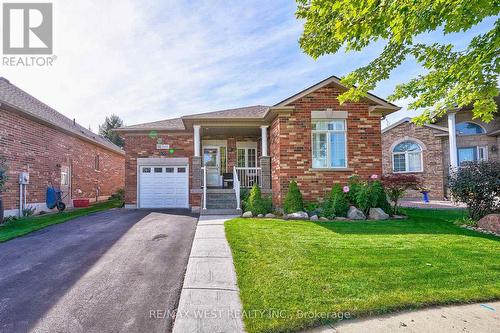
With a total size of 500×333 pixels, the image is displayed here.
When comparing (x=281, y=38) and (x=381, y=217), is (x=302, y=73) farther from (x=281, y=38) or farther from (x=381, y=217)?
(x=381, y=217)

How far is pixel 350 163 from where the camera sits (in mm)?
10453

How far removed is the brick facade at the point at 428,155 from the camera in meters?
16.4

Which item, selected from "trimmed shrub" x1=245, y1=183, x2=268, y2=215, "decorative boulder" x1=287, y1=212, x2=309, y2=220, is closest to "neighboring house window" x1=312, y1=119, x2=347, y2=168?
"decorative boulder" x1=287, y1=212, x2=309, y2=220

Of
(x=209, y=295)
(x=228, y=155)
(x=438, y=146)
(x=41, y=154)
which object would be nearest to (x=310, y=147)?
(x=228, y=155)

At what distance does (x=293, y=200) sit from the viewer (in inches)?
374

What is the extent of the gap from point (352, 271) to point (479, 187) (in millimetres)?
6602

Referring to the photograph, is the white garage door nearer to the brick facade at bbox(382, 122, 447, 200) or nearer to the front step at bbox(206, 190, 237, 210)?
the front step at bbox(206, 190, 237, 210)

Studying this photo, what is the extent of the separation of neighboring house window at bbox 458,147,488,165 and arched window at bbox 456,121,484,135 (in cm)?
102

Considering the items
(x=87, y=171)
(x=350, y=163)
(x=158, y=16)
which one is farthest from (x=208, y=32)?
(x=87, y=171)

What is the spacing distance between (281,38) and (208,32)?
240cm

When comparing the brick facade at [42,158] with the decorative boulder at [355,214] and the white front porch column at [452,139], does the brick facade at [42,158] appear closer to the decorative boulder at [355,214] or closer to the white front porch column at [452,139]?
the decorative boulder at [355,214]

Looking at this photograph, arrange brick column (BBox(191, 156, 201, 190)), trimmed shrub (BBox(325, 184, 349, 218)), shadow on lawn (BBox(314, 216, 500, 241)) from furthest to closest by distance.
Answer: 1. brick column (BBox(191, 156, 201, 190))
2. trimmed shrub (BBox(325, 184, 349, 218))
3. shadow on lawn (BBox(314, 216, 500, 241))

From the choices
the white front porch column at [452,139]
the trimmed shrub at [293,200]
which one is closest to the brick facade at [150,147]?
the trimmed shrub at [293,200]

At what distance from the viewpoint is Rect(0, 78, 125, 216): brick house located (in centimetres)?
1048
